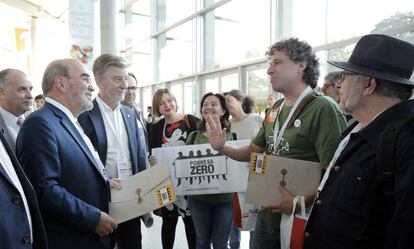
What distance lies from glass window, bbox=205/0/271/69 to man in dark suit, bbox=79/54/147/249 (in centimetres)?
420

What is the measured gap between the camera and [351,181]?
1230 mm

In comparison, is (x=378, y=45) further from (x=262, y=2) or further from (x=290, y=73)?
(x=262, y=2)

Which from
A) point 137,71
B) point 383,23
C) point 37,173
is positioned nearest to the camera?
point 37,173

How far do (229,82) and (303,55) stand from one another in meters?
5.48

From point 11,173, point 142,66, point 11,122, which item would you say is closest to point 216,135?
point 11,173

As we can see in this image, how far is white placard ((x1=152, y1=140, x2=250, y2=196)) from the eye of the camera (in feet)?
8.09

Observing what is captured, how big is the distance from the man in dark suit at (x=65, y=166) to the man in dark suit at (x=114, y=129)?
0.28 m

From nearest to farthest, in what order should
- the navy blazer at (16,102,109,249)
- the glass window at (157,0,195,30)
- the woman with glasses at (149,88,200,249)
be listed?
the navy blazer at (16,102,109,249) < the woman with glasses at (149,88,200,249) < the glass window at (157,0,195,30)

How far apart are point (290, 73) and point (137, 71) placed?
35.2 feet

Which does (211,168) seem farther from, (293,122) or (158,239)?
(158,239)

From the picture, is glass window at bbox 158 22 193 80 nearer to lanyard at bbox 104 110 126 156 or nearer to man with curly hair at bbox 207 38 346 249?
lanyard at bbox 104 110 126 156

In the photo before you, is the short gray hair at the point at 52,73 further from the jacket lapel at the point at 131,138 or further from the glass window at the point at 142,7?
the glass window at the point at 142,7

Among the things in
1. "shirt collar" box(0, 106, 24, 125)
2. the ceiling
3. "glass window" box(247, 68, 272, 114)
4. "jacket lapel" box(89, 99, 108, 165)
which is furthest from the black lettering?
the ceiling

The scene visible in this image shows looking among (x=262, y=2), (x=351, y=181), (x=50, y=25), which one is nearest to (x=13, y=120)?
(x=351, y=181)
